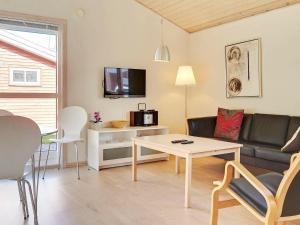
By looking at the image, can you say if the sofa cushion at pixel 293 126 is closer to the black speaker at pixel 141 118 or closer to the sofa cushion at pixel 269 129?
the sofa cushion at pixel 269 129

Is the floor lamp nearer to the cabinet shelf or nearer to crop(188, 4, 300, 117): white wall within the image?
crop(188, 4, 300, 117): white wall

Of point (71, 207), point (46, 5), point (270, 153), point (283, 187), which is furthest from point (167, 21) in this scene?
point (283, 187)

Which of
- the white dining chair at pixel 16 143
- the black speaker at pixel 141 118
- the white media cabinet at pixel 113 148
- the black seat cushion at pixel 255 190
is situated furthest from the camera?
the black speaker at pixel 141 118

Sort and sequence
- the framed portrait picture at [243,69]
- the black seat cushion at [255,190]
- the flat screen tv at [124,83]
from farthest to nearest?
the flat screen tv at [124,83], the framed portrait picture at [243,69], the black seat cushion at [255,190]

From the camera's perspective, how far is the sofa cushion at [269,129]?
3.80 m

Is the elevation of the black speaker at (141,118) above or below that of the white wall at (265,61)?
below

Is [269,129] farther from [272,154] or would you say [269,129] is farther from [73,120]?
[73,120]

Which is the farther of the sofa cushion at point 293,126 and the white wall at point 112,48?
the white wall at point 112,48

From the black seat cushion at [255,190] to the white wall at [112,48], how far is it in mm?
2873

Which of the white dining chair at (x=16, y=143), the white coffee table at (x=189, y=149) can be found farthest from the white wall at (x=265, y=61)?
the white dining chair at (x=16, y=143)

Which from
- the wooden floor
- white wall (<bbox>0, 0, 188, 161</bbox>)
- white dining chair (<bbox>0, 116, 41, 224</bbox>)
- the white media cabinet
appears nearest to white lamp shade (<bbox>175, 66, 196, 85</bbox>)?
white wall (<bbox>0, 0, 188, 161</bbox>)

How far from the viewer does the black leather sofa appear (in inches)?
130

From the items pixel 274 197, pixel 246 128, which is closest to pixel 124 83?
pixel 246 128

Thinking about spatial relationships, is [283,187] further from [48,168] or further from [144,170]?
[48,168]
